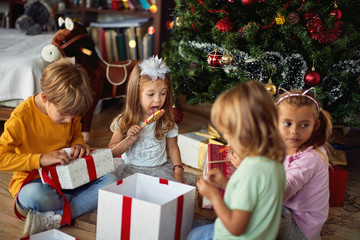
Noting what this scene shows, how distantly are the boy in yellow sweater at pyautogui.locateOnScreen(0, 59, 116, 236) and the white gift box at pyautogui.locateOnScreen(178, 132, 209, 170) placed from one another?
67 cm

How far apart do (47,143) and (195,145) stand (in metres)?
0.86

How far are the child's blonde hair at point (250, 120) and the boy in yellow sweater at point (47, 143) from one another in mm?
610

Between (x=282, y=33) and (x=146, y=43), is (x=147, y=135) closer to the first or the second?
(x=282, y=33)

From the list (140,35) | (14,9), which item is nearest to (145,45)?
(140,35)

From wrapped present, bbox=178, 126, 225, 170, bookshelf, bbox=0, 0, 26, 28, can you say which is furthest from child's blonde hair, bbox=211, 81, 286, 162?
bookshelf, bbox=0, 0, 26, 28

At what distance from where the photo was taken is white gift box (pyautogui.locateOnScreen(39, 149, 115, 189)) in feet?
4.63

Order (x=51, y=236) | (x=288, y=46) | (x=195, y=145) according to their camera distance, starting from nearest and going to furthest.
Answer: (x=51, y=236) < (x=288, y=46) < (x=195, y=145)

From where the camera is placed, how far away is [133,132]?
1645mm

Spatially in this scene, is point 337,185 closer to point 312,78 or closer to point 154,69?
point 312,78

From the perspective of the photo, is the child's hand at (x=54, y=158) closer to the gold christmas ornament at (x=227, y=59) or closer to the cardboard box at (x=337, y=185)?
the gold christmas ornament at (x=227, y=59)

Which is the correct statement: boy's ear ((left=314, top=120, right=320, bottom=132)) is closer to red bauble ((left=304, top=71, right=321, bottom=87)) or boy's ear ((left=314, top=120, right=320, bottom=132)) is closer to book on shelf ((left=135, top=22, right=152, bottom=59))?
red bauble ((left=304, top=71, right=321, bottom=87))

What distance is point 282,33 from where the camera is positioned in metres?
1.98

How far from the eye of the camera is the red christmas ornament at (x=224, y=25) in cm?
196

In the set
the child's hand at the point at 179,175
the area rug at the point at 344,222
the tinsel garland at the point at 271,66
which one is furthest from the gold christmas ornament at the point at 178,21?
the area rug at the point at 344,222
